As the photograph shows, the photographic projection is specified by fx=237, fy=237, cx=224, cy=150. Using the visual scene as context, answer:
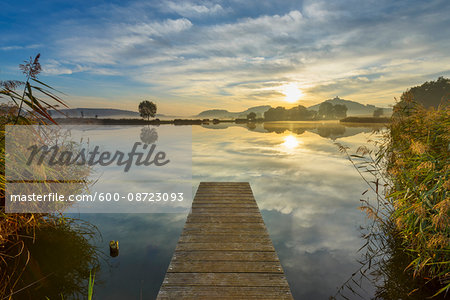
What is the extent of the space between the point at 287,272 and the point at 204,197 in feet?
11.2

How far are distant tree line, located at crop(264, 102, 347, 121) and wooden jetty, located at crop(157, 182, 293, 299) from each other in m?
134

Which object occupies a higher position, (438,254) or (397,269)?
(438,254)

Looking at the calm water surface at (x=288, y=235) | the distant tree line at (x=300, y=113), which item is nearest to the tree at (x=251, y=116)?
the distant tree line at (x=300, y=113)

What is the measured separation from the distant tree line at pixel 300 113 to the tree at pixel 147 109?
65376 mm

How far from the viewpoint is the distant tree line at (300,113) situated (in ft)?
444

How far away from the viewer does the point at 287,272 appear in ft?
17.0

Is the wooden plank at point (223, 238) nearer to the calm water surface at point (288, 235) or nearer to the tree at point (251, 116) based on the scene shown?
the calm water surface at point (288, 235)

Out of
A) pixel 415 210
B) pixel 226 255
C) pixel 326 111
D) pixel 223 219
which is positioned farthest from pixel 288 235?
pixel 326 111

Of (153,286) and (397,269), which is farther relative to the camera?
(397,269)

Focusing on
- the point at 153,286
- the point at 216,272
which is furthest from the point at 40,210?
the point at 216,272

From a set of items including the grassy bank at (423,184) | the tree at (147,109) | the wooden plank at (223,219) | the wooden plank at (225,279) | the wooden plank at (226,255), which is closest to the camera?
the wooden plank at (225,279)

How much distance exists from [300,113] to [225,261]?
144m

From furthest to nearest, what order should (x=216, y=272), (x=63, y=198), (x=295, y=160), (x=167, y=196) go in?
(x=295, y=160), (x=167, y=196), (x=63, y=198), (x=216, y=272)

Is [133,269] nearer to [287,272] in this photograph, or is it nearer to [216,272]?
[216,272]
